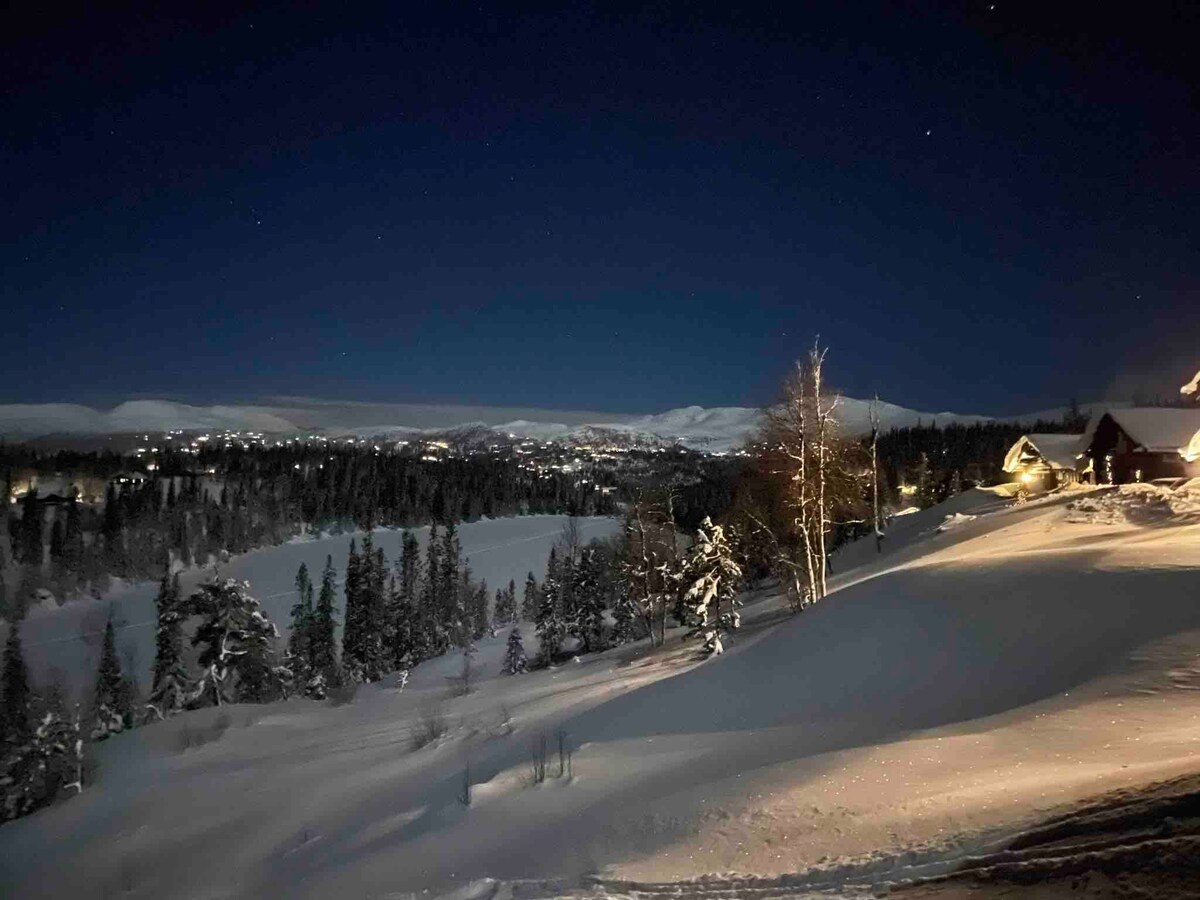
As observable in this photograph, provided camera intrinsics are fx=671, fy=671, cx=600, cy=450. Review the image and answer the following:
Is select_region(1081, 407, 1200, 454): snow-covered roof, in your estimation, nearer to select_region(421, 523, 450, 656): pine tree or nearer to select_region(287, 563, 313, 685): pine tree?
select_region(421, 523, 450, 656): pine tree

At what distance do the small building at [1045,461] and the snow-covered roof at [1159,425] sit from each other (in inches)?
250

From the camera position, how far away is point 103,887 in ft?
41.9

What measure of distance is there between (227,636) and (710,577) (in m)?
26.8

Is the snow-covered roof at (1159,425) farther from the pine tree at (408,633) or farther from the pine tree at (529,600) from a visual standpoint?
the pine tree at (529,600)

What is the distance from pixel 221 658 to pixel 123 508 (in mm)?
77491

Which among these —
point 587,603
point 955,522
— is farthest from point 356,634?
point 955,522

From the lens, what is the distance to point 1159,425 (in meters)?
33.1

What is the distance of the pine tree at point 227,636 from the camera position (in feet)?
114

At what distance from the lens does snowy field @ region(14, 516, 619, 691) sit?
A: 6469 cm

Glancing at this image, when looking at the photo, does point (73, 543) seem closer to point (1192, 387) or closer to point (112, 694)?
point (112, 694)

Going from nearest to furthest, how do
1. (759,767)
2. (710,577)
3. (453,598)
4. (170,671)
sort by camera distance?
(759,767), (710,577), (170,671), (453,598)

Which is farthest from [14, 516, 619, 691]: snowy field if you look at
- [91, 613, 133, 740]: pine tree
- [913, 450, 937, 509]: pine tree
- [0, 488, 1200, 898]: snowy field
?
[0, 488, 1200, 898]: snowy field

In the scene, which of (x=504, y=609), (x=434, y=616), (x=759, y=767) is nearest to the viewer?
(x=759, y=767)

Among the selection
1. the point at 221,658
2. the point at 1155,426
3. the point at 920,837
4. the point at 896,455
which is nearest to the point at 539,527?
the point at 896,455
